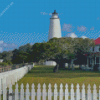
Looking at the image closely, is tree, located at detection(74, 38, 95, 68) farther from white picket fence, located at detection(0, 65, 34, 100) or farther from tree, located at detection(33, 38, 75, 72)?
white picket fence, located at detection(0, 65, 34, 100)

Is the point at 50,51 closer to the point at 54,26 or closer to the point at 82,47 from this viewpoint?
the point at 82,47

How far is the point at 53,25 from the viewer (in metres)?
83.5

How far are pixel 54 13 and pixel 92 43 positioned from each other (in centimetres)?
3736

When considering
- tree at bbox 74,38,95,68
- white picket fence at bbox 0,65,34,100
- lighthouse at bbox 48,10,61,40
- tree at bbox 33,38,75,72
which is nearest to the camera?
white picket fence at bbox 0,65,34,100

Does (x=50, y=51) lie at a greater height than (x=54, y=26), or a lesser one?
lesser

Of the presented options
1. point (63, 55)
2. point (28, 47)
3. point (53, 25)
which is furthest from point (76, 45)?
point (28, 47)

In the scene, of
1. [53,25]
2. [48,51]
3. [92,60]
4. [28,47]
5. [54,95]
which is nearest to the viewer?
[54,95]

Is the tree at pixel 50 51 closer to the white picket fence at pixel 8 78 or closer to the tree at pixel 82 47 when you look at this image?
the tree at pixel 82 47

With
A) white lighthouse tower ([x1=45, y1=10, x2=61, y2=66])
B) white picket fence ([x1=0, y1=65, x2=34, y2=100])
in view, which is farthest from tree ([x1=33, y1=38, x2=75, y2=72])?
white lighthouse tower ([x1=45, y1=10, x2=61, y2=66])

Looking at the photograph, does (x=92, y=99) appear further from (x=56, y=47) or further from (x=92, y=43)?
(x=92, y=43)

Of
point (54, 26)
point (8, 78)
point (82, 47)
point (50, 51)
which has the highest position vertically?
point (54, 26)

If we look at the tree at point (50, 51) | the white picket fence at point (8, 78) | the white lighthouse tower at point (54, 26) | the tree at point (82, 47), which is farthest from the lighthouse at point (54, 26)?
the white picket fence at point (8, 78)

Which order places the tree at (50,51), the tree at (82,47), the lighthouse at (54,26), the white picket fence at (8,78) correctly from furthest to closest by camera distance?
1. the lighthouse at (54,26)
2. the tree at (82,47)
3. the tree at (50,51)
4. the white picket fence at (8,78)

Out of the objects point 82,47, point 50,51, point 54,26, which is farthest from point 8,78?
point 54,26
